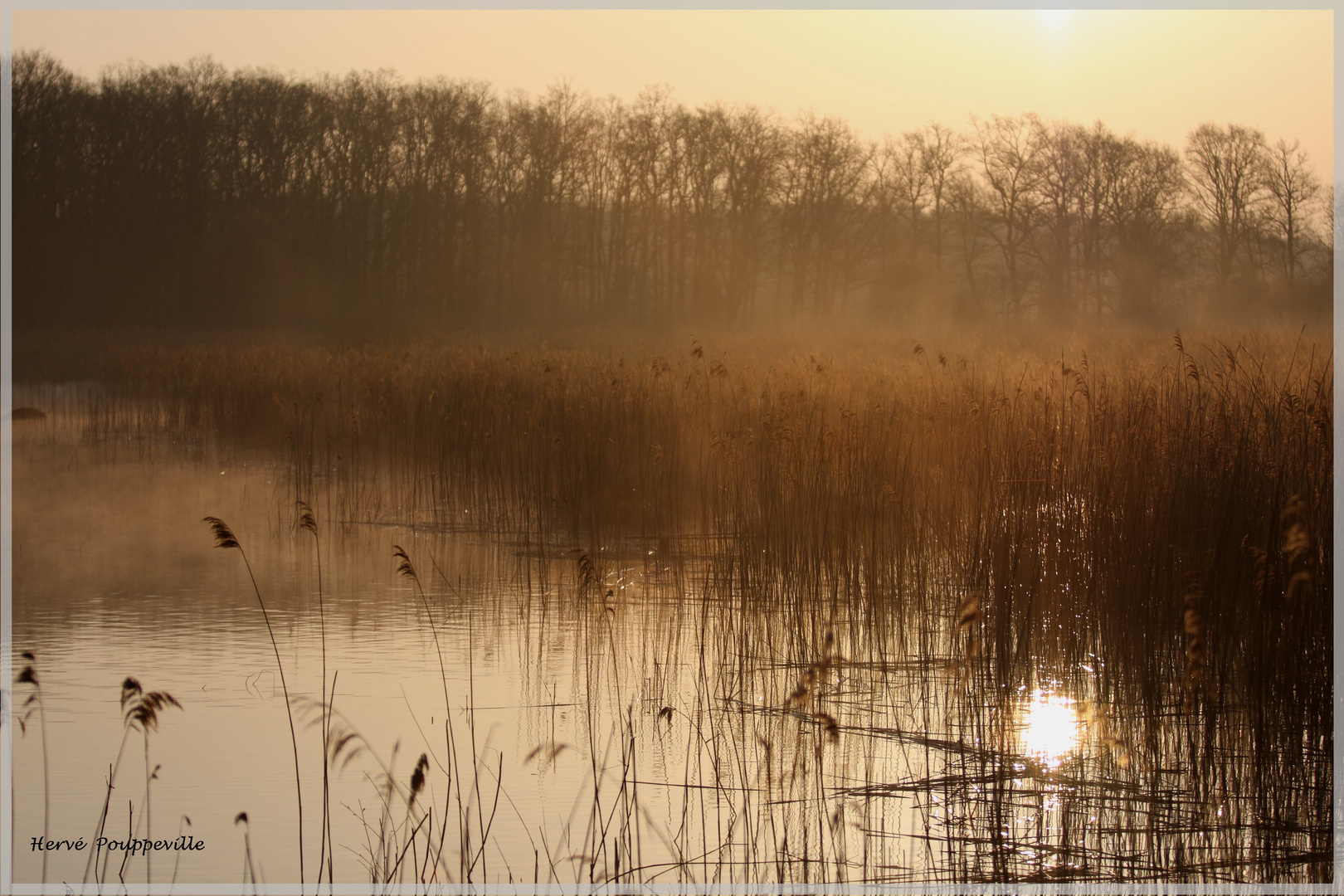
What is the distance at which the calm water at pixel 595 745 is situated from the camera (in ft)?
7.66

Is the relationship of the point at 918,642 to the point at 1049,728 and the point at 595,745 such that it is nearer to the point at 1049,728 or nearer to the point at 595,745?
the point at 1049,728

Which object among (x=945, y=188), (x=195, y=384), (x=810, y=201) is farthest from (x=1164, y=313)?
(x=195, y=384)

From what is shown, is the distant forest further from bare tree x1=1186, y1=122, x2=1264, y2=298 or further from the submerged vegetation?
the submerged vegetation

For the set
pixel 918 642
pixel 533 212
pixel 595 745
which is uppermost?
pixel 533 212

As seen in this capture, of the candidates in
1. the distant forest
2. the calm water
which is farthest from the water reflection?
the distant forest

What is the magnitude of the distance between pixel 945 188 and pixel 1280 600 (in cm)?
2758

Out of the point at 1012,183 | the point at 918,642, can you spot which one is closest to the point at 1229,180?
the point at 1012,183

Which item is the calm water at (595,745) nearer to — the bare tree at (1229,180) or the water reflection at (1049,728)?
the water reflection at (1049,728)

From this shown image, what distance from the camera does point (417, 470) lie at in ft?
24.6

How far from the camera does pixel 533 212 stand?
2805cm

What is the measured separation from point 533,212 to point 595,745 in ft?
85.7

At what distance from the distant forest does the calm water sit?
20859mm

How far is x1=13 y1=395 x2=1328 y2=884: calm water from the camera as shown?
2336 mm

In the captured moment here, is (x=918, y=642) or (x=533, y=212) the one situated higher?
(x=533, y=212)
